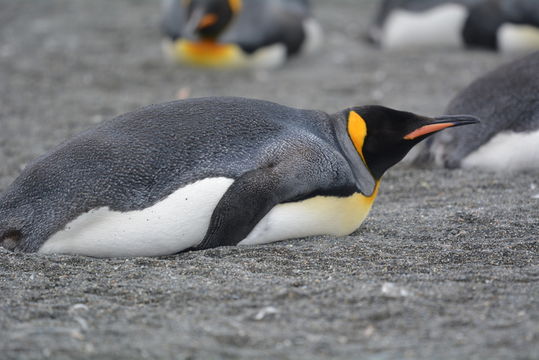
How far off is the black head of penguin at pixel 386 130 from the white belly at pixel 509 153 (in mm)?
1111

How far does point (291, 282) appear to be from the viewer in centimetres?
332

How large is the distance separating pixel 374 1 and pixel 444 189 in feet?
29.2

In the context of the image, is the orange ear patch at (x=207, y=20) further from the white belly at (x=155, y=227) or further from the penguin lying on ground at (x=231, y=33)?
the white belly at (x=155, y=227)

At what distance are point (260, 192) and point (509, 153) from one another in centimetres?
218

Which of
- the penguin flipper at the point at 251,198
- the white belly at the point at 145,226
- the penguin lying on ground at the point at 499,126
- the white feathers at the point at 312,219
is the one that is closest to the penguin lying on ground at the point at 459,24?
the penguin lying on ground at the point at 499,126

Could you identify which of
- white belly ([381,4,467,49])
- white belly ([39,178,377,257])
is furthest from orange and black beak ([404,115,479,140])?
white belly ([381,4,467,49])

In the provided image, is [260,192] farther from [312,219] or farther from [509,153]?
[509,153]

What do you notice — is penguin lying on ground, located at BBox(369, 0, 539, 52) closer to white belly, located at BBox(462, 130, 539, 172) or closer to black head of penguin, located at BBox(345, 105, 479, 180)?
white belly, located at BBox(462, 130, 539, 172)

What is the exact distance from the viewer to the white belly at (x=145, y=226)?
3703 millimetres

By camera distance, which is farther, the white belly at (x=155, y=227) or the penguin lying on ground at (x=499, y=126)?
the penguin lying on ground at (x=499, y=126)

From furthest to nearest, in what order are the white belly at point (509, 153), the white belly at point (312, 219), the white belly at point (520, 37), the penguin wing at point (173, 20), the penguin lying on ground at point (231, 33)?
the penguin wing at point (173, 20), the white belly at point (520, 37), the penguin lying on ground at point (231, 33), the white belly at point (509, 153), the white belly at point (312, 219)

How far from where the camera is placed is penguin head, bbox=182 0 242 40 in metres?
9.23

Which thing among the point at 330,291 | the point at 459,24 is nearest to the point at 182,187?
the point at 330,291

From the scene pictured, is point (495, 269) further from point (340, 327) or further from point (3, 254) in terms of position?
point (3, 254)
